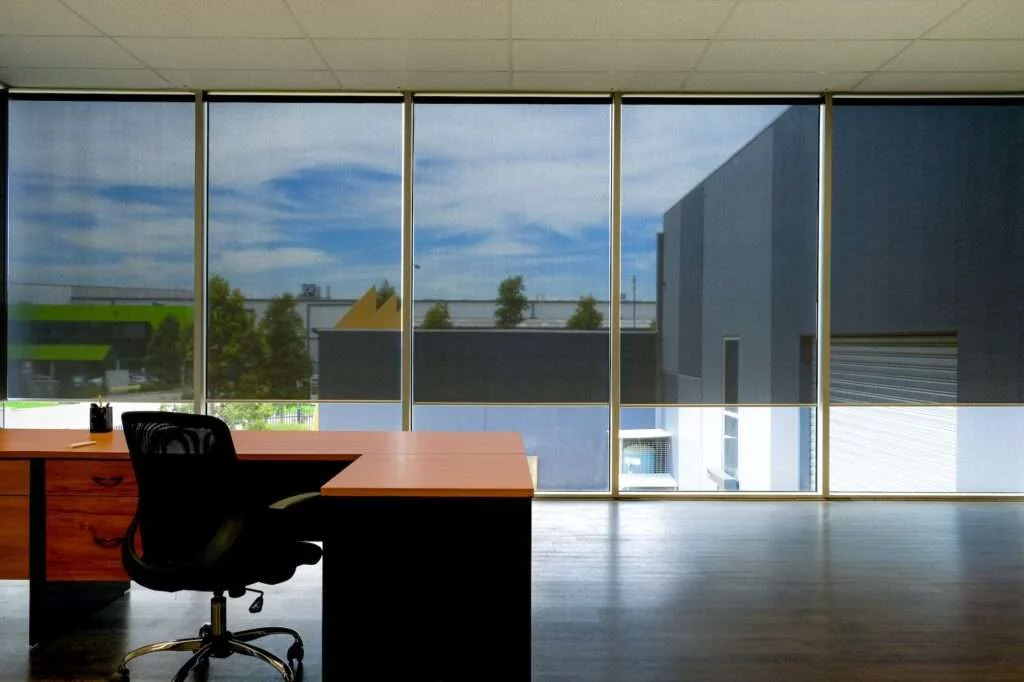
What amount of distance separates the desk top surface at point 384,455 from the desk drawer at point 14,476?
0.04 m

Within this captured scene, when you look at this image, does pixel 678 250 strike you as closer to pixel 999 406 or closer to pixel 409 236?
pixel 409 236

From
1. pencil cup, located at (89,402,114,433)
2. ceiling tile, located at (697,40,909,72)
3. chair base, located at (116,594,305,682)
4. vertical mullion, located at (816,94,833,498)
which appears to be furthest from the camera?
vertical mullion, located at (816,94,833,498)

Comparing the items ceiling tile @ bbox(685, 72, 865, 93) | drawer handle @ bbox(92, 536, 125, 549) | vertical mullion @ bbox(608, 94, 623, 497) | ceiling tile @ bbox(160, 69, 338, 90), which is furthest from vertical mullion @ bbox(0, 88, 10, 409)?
ceiling tile @ bbox(685, 72, 865, 93)

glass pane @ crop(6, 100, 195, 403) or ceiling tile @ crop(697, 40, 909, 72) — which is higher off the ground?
ceiling tile @ crop(697, 40, 909, 72)

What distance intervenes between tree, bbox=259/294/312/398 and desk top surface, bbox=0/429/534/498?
1.71 m

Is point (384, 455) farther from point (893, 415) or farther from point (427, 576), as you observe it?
point (893, 415)

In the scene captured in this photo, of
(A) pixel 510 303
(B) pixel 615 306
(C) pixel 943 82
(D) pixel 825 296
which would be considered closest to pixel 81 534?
(A) pixel 510 303

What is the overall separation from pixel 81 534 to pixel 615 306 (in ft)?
11.6

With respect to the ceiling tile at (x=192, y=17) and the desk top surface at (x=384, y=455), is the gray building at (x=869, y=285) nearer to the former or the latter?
the desk top surface at (x=384, y=455)

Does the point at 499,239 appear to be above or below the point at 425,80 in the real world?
below

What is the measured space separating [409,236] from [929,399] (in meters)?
3.93

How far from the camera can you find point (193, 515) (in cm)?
227

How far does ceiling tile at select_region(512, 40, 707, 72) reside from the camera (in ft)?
13.6

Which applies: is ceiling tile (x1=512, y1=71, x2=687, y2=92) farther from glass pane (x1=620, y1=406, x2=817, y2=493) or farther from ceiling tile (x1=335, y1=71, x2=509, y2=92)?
glass pane (x1=620, y1=406, x2=817, y2=493)
